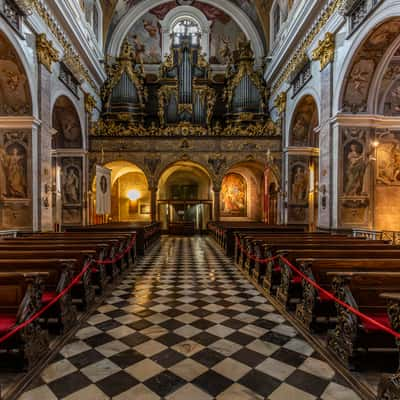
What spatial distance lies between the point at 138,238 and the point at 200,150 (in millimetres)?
7384

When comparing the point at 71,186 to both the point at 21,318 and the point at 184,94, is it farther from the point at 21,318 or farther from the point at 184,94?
the point at 21,318

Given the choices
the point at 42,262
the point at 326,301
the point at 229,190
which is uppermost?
the point at 229,190

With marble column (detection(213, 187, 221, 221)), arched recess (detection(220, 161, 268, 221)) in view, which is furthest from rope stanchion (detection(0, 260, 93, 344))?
arched recess (detection(220, 161, 268, 221))

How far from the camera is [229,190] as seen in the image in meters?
21.6

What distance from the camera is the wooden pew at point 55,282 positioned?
3.82 metres

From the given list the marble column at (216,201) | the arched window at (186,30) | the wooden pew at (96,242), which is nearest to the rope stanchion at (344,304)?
the wooden pew at (96,242)

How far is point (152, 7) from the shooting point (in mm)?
18516

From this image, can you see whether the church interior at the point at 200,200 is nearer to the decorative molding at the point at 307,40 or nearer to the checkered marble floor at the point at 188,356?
the checkered marble floor at the point at 188,356

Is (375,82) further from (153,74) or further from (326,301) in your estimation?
(153,74)

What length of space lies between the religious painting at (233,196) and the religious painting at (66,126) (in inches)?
421

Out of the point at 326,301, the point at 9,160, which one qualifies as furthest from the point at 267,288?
the point at 9,160

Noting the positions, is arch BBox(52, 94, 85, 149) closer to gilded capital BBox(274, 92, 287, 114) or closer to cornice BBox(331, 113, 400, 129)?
gilded capital BBox(274, 92, 287, 114)

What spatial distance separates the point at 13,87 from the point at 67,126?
18.5ft

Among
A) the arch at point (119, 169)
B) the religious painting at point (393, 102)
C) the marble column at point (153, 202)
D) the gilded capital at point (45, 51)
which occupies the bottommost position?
the marble column at point (153, 202)
